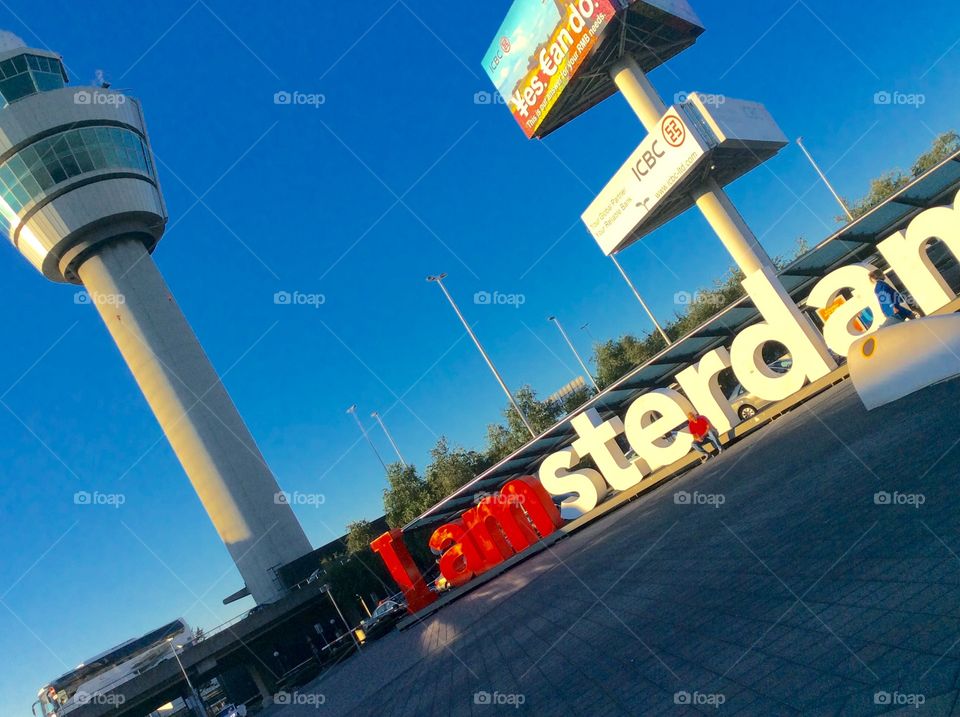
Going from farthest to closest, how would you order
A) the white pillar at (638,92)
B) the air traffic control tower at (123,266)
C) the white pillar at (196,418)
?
the white pillar at (196,418)
the air traffic control tower at (123,266)
the white pillar at (638,92)

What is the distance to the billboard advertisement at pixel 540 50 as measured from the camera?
92.2ft

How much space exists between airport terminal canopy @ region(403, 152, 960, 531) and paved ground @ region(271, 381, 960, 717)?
13842 millimetres

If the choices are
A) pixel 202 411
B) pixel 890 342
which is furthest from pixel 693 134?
pixel 202 411

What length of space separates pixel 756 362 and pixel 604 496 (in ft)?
26.8

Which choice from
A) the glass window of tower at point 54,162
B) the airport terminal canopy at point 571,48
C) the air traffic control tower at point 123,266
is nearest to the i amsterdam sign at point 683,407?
the airport terminal canopy at point 571,48

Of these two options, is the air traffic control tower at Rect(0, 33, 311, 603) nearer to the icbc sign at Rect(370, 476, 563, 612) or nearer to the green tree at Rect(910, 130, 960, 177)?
the icbc sign at Rect(370, 476, 563, 612)

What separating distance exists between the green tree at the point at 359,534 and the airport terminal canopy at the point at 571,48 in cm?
3497

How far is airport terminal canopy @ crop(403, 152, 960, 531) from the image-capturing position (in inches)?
1202

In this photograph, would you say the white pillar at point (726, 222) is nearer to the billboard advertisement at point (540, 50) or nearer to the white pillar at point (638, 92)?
the white pillar at point (638, 92)

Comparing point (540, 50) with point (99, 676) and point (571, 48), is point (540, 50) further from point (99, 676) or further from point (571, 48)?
point (99, 676)

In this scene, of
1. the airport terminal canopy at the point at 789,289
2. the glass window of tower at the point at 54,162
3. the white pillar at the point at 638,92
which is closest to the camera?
the white pillar at the point at 638,92

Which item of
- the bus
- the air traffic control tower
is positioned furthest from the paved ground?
the air traffic control tower

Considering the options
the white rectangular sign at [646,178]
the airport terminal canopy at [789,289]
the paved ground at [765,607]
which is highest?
the white rectangular sign at [646,178]

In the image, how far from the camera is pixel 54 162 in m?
51.8
